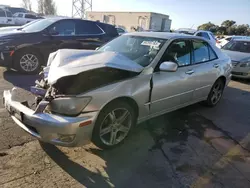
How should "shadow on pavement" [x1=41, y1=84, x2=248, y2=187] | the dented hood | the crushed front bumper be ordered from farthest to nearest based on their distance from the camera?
the dented hood < "shadow on pavement" [x1=41, y1=84, x2=248, y2=187] < the crushed front bumper

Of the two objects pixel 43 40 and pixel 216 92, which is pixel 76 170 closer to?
pixel 216 92

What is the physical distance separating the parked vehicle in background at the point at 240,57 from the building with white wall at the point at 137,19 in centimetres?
2883

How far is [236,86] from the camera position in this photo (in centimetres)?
771

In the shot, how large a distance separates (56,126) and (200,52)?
3254mm

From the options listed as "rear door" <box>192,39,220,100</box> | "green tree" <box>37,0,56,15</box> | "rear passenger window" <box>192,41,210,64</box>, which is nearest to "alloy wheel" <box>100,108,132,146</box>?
"rear door" <box>192,39,220,100</box>

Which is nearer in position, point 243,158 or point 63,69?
point 63,69

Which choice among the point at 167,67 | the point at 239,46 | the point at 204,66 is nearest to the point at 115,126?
the point at 167,67

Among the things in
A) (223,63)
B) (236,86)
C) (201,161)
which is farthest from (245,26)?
(201,161)

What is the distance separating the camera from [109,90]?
9.45 feet

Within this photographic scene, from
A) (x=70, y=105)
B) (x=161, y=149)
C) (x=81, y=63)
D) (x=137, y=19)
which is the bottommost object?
(x=161, y=149)

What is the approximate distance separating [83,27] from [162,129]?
515 centimetres

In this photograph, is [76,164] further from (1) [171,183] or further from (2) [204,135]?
(2) [204,135]

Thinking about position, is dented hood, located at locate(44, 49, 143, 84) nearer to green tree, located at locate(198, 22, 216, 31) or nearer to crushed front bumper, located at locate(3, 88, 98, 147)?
crushed front bumper, located at locate(3, 88, 98, 147)

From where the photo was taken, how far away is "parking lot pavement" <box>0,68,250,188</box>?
8.64 feet
